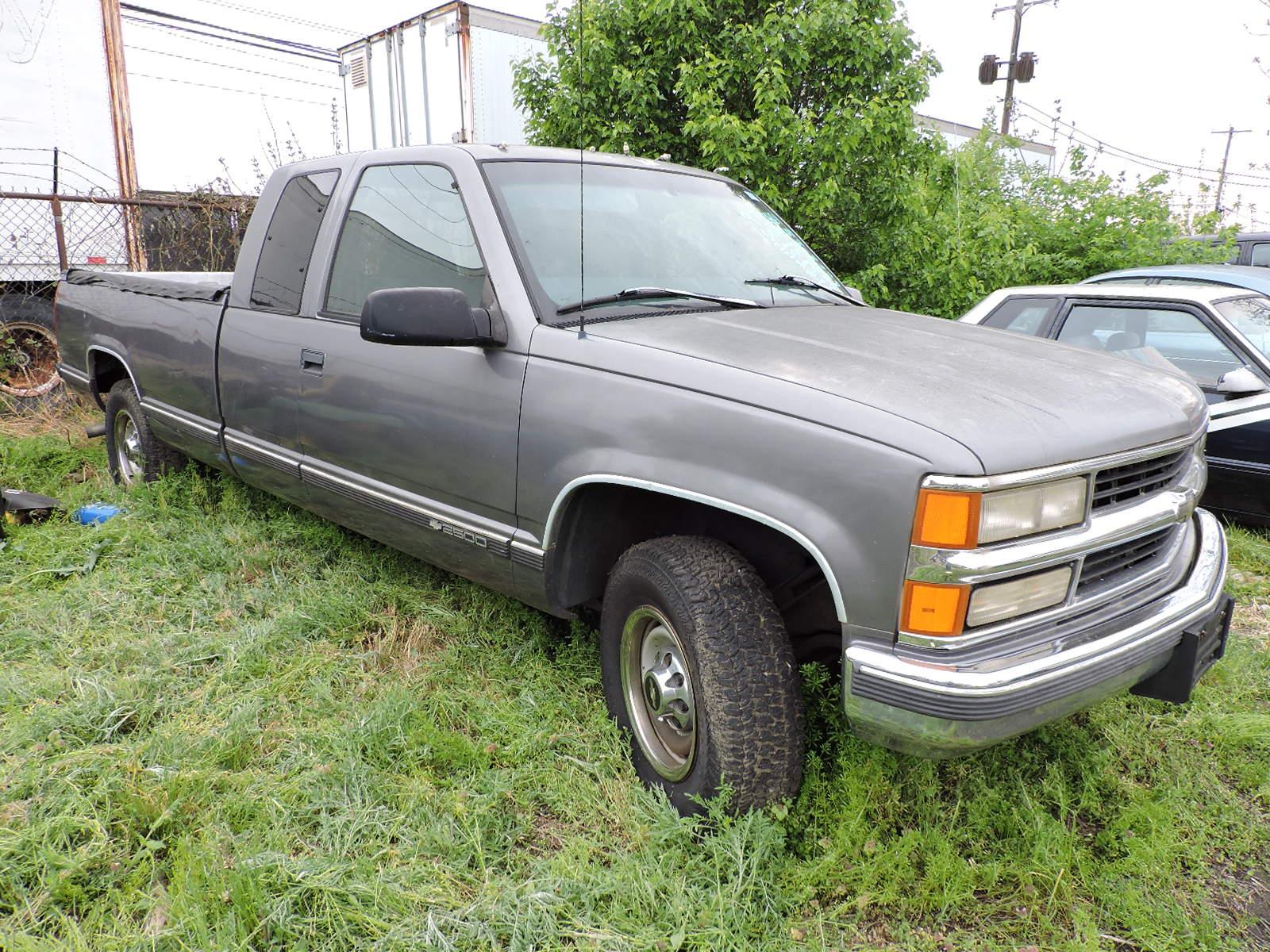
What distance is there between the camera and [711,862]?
2258 millimetres

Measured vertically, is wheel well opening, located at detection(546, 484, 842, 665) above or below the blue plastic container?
above

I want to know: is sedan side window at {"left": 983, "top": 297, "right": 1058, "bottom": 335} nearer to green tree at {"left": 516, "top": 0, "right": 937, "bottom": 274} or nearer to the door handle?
green tree at {"left": 516, "top": 0, "right": 937, "bottom": 274}

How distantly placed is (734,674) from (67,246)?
8100mm

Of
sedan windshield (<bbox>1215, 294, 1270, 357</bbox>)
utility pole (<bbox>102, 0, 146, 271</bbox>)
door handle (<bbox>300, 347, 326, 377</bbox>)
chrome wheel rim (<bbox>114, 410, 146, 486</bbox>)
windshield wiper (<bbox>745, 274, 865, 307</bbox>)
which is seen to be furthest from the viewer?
utility pole (<bbox>102, 0, 146, 271</bbox>)

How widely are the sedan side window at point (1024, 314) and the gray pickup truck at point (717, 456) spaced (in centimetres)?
243

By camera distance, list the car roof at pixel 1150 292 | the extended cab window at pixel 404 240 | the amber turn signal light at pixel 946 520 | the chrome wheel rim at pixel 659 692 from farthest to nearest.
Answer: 1. the car roof at pixel 1150 292
2. the extended cab window at pixel 404 240
3. the chrome wheel rim at pixel 659 692
4. the amber turn signal light at pixel 946 520

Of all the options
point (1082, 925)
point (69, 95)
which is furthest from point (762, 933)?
point (69, 95)

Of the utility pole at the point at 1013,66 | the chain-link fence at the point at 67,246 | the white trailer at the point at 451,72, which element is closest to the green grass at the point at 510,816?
the chain-link fence at the point at 67,246

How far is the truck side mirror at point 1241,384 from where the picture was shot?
4.57 meters

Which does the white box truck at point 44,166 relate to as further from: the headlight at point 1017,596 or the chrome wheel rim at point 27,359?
the headlight at point 1017,596

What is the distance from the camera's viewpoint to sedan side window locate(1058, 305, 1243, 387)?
4.96 metres

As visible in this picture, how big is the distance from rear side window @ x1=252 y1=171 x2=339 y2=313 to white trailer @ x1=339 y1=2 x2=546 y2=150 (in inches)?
198

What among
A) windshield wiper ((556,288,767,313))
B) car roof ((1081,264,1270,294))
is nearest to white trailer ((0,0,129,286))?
windshield wiper ((556,288,767,313))

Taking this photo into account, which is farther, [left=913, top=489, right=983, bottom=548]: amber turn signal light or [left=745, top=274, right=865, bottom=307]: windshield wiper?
[left=745, top=274, right=865, bottom=307]: windshield wiper
